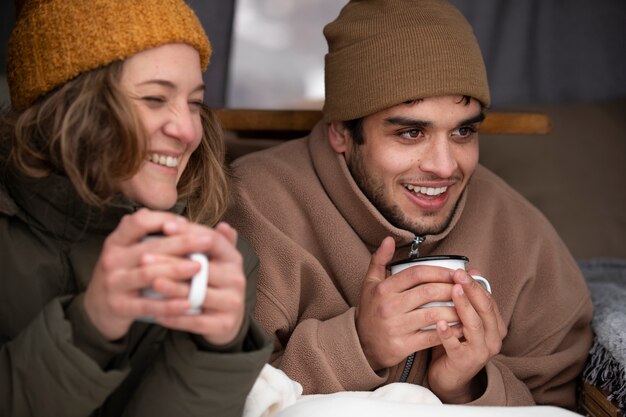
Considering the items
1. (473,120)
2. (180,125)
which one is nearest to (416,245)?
(473,120)

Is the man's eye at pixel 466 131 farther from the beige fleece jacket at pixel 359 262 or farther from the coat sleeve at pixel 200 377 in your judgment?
the coat sleeve at pixel 200 377

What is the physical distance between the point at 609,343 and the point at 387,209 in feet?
1.79

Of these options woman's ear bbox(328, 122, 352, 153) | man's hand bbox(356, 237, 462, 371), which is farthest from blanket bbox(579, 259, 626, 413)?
woman's ear bbox(328, 122, 352, 153)

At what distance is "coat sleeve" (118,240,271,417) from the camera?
1.21 metres

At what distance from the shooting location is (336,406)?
135 cm

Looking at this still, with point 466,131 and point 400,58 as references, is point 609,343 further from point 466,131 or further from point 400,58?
point 400,58

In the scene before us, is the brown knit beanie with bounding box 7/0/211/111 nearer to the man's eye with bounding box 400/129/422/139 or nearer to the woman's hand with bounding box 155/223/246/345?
the woman's hand with bounding box 155/223/246/345

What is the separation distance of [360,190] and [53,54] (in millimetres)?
753

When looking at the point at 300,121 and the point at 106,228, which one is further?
the point at 300,121

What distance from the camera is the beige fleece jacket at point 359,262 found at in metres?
1.72

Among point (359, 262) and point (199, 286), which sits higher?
point (199, 286)

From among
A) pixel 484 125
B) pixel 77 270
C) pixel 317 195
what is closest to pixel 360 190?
pixel 317 195

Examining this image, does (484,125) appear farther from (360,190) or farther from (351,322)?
(351,322)

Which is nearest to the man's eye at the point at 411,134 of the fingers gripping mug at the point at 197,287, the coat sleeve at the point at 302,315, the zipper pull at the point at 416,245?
the zipper pull at the point at 416,245
